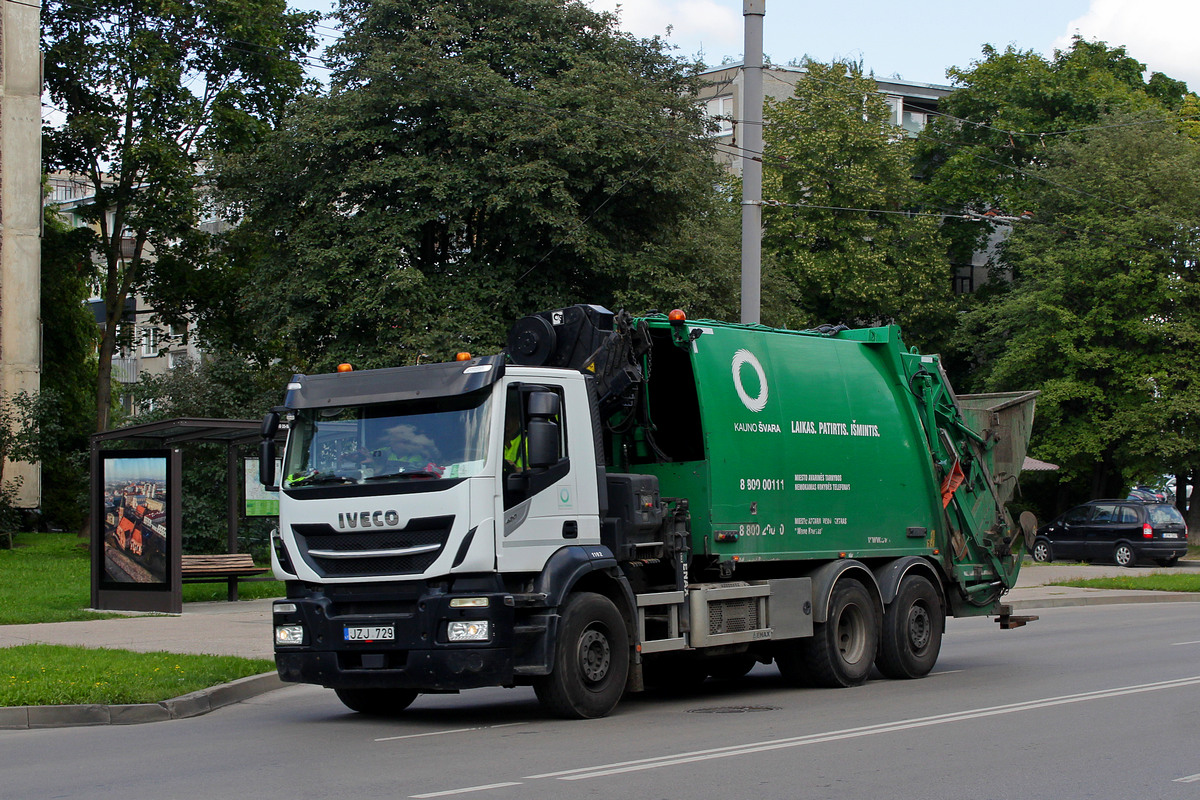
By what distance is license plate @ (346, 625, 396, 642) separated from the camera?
10297 mm

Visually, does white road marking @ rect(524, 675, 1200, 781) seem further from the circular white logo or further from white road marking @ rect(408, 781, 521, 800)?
the circular white logo

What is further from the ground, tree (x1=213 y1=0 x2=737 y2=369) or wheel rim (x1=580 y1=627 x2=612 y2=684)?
tree (x1=213 y1=0 x2=737 y2=369)

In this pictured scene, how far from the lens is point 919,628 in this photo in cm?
1390

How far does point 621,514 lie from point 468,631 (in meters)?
1.80

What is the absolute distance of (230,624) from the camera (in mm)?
18484

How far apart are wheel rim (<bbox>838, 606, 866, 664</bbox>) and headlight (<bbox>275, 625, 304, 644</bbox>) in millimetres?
5187

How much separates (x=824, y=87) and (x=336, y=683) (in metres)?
44.1

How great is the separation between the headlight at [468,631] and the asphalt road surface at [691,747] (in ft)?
2.33

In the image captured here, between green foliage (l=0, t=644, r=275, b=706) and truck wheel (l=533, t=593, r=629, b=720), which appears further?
green foliage (l=0, t=644, r=275, b=706)

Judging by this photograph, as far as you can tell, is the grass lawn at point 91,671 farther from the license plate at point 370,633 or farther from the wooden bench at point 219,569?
the license plate at point 370,633

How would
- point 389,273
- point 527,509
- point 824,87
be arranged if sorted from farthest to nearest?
point 824,87 → point 389,273 → point 527,509

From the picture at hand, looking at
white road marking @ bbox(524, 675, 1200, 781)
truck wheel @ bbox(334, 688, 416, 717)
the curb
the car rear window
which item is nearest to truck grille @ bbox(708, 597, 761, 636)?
white road marking @ bbox(524, 675, 1200, 781)

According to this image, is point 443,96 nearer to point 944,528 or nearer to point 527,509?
point 944,528

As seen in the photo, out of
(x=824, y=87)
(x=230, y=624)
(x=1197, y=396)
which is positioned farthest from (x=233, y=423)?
(x=824, y=87)
